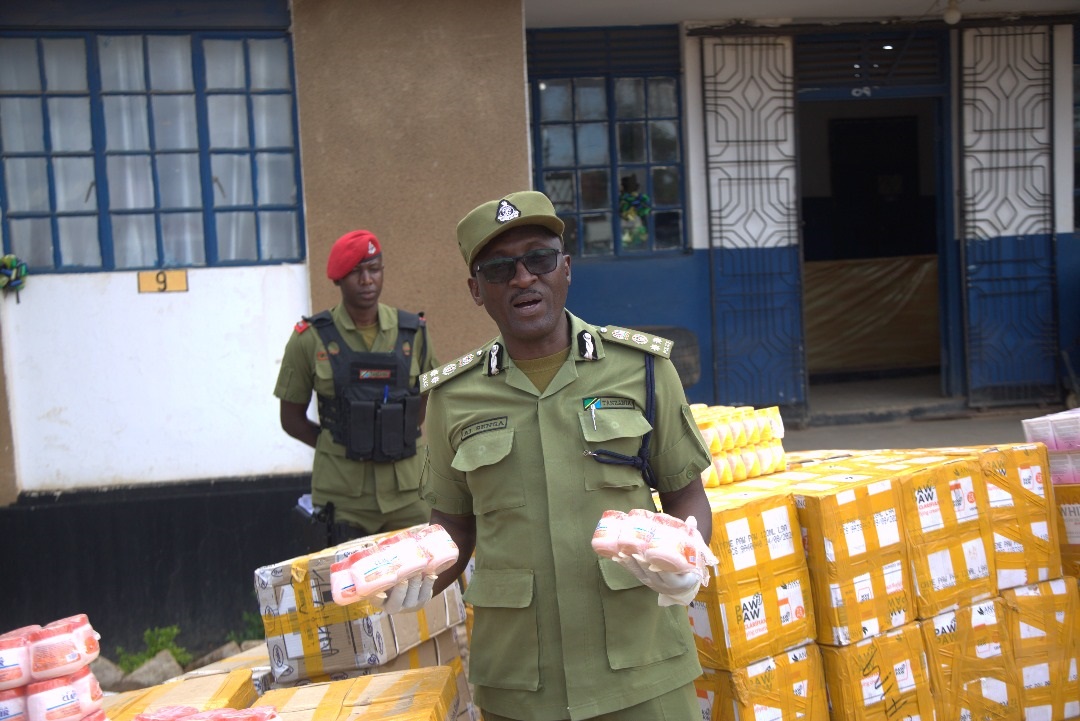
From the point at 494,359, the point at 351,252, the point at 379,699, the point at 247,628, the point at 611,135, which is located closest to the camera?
the point at 494,359

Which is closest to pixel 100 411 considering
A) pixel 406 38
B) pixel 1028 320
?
pixel 406 38

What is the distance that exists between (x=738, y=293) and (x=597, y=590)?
672 cm

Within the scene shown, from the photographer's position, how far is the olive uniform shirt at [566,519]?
2.52 m

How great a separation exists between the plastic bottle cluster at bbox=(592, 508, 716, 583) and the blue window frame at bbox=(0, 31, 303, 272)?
4.73m

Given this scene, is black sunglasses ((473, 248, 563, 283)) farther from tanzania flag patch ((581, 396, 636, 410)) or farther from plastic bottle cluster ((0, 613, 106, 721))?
plastic bottle cluster ((0, 613, 106, 721))

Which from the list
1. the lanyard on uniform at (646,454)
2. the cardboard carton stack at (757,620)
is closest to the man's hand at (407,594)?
the lanyard on uniform at (646,454)

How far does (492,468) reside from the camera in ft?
8.53

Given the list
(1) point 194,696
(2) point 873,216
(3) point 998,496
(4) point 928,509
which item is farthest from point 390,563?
(2) point 873,216

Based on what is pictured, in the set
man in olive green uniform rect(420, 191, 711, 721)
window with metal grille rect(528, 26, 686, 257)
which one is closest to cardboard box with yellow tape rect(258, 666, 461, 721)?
man in olive green uniform rect(420, 191, 711, 721)

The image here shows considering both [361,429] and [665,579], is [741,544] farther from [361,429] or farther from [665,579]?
[361,429]

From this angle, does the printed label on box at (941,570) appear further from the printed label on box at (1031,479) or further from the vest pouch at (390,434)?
the vest pouch at (390,434)

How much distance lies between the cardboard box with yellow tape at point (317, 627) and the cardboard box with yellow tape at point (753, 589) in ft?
3.66

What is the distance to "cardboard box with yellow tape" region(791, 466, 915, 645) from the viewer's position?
148 inches

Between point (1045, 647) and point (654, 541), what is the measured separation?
2675 millimetres
